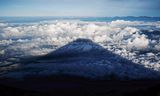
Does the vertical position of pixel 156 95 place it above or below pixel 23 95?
above

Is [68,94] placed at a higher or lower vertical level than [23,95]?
lower

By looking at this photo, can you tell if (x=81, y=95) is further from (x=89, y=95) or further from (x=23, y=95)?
(x=23, y=95)

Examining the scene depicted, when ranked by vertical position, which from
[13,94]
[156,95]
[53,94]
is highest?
[156,95]

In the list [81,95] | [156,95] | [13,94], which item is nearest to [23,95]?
[13,94]

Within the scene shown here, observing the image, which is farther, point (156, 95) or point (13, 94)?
point (13, 94)

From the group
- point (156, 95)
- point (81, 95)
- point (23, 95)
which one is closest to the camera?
point (156, 95)

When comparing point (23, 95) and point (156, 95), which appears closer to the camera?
point (156, 95)

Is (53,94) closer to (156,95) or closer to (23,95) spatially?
(23,95)

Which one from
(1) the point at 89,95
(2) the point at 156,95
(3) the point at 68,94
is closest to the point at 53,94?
(3) the point at 68,94

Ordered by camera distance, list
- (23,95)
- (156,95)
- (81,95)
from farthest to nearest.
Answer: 1. (81,95)
2. (23,95)
3. (156,95)
